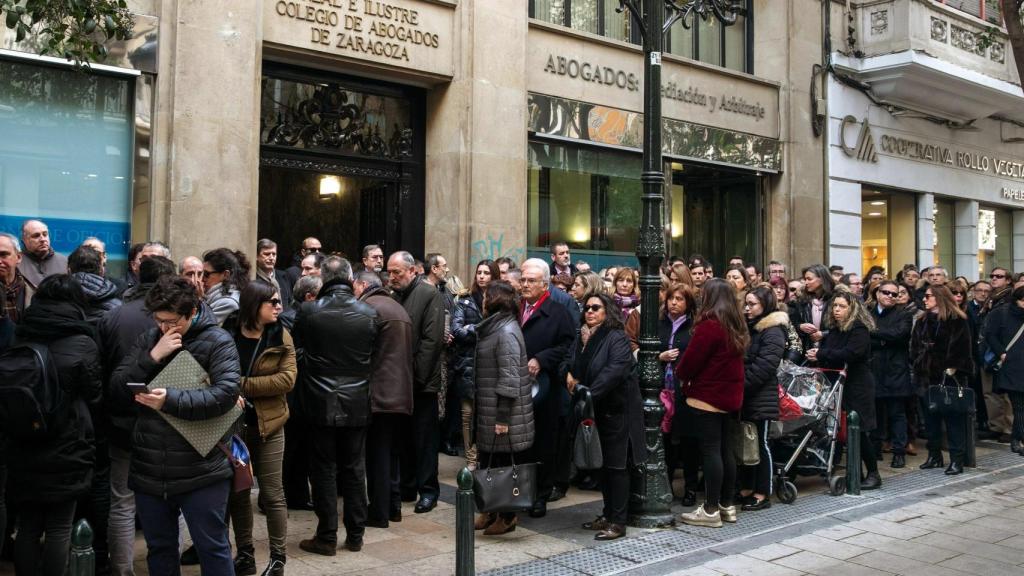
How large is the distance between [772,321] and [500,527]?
309 cm

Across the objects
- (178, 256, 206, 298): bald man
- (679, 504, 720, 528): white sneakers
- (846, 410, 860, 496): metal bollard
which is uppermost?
(178, 256, 206, 298): bald man

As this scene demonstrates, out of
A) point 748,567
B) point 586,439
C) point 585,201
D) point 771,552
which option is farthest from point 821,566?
point 585,201

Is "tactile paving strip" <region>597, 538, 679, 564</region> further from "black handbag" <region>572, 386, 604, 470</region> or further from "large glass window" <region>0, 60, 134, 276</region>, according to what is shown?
"large glass window" <region>0, 60, 134, 276</region>

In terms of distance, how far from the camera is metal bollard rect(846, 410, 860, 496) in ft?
28.4

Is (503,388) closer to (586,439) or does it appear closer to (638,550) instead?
(586,439)

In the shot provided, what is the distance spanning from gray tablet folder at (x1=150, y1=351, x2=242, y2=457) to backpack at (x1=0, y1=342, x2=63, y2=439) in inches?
31.0

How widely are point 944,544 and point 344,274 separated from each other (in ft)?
17.1

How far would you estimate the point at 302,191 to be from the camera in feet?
40.5

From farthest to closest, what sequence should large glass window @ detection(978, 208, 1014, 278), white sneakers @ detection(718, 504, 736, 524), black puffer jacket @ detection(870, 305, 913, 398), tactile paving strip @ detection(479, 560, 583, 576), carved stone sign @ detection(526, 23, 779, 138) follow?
large glass window @ detection(978, 208, 1014, 278) < carved stone sign @ detection(526, 23, 779, 138) < black puffer jacket @ detection(870, 305, 913, 398) < white sneakers @ detection(718, 504, 736, 524) < tactile paving strip @ detection(479, 560, 583, 576)

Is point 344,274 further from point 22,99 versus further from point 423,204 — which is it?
point 423,204

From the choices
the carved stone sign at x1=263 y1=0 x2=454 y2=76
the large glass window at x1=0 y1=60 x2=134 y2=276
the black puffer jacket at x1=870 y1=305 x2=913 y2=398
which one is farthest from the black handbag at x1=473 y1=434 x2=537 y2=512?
the carved stone sign at x1=263 y1=0 x2=454 y2=76

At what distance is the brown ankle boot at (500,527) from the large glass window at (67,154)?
5.60 metres

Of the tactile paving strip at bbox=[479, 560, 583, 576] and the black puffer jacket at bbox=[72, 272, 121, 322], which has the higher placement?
the black puffer jacket at bbox=[72, 272, 121, 322]

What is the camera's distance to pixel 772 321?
27.4 ft
